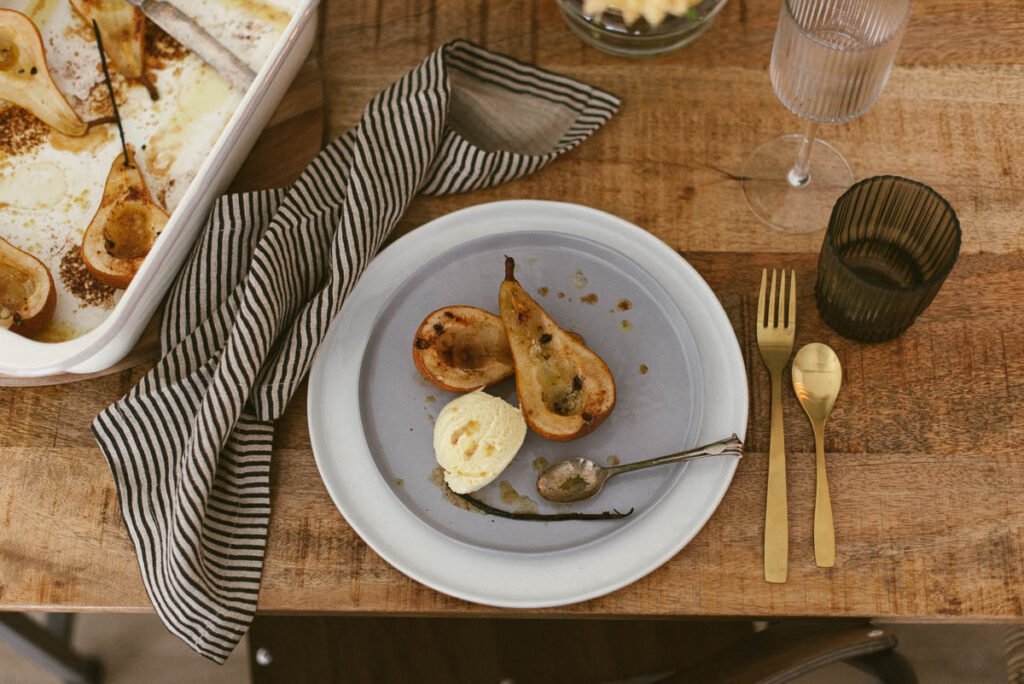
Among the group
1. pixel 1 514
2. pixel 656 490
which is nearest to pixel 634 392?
pixel 656 490

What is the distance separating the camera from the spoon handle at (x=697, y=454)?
808 mm

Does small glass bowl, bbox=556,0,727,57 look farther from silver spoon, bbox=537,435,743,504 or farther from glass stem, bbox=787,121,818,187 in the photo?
silver spoon, bbox=537,435,743,504

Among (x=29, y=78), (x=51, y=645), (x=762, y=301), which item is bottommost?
(x=51, y=645)

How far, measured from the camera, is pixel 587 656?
1.08 meters

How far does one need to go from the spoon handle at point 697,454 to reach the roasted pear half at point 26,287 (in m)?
0.53

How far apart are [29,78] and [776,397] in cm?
80

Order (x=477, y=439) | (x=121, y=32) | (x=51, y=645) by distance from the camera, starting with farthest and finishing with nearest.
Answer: (x=51, y=645) → (x=121, y=32) → (x=477, y=439)

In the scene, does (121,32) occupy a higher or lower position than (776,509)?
higher

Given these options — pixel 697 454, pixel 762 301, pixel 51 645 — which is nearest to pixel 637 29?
pixel 762 301

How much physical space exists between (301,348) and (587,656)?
0.50 metres

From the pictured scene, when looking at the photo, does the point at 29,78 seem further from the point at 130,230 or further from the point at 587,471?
the point at 587,471

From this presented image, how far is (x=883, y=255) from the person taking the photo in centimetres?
88

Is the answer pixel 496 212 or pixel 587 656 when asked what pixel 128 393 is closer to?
pixel 496 212

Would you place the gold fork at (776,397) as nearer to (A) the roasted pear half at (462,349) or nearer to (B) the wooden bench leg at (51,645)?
(A) the roasted pear half at (462,349)
